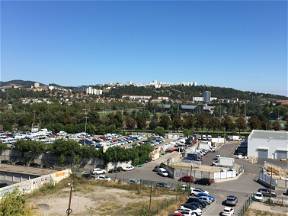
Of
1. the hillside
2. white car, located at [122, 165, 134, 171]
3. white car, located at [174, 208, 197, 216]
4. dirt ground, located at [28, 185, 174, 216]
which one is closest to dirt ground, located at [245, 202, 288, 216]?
white car, located at [174, 208, 197, 216]

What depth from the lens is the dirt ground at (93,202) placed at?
1512 cm

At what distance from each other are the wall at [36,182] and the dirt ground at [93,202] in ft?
3.16

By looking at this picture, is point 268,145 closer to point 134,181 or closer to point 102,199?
point 134,181

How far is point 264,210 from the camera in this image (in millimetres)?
16328

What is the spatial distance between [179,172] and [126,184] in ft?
12.4

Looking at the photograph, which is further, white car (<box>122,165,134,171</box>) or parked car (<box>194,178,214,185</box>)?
white car (<box>122,165,134,171</box>)

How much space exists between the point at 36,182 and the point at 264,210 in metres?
10.1

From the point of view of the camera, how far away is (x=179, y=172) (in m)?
22.4

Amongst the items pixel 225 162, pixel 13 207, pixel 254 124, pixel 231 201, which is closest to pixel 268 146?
pixel 225 162

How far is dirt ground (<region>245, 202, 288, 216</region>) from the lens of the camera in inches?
624

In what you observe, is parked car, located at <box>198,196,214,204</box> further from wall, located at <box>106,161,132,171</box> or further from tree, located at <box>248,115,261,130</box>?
tree, located at <box>248,115,261,130</box>

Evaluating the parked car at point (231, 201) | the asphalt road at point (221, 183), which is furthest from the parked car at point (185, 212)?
the parked car at point (231, 201)

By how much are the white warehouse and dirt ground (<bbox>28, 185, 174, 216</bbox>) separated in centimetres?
1510

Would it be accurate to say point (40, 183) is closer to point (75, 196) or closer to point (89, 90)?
point (75, 196)
